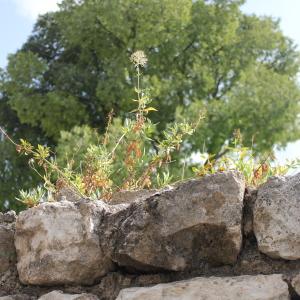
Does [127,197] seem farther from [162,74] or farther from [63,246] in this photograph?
[162,74]

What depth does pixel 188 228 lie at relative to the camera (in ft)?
5.95

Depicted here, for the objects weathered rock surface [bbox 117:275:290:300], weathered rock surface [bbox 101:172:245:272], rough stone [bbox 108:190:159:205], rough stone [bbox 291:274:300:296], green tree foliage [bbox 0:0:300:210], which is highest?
green tree foliage [bbox 0:0:300:210]

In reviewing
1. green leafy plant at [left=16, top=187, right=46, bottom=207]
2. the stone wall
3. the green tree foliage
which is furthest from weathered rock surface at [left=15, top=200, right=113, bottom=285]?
the green tree foliage

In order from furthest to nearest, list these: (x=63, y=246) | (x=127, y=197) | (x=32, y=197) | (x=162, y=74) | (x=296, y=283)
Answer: (x=162, y=74)
(x=32, y=197)
(x=127, y=197)
(x=63, y=246)
(x=296, y=283)

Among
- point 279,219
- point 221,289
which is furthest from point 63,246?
point 279,219

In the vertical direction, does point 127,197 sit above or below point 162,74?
below

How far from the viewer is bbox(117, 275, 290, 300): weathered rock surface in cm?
170

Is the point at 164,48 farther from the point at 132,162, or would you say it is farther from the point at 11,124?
the point at 132,162

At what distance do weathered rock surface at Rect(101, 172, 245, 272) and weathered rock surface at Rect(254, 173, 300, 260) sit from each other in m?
0.06

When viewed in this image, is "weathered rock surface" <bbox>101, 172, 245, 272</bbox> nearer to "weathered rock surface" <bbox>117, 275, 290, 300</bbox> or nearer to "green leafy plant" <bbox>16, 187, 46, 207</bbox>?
"weathered rock surface" <bbox>117, 275, 290, 300</bbox>

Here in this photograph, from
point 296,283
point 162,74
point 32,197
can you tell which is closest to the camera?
point 296,283

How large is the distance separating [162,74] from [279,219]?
1470 cm

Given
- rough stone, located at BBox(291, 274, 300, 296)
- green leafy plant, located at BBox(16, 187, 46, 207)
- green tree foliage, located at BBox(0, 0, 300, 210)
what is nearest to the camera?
rough stone, located at BBox(291, 274, 300, 296)

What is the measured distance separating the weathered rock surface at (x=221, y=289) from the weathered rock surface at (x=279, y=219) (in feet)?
0.23
